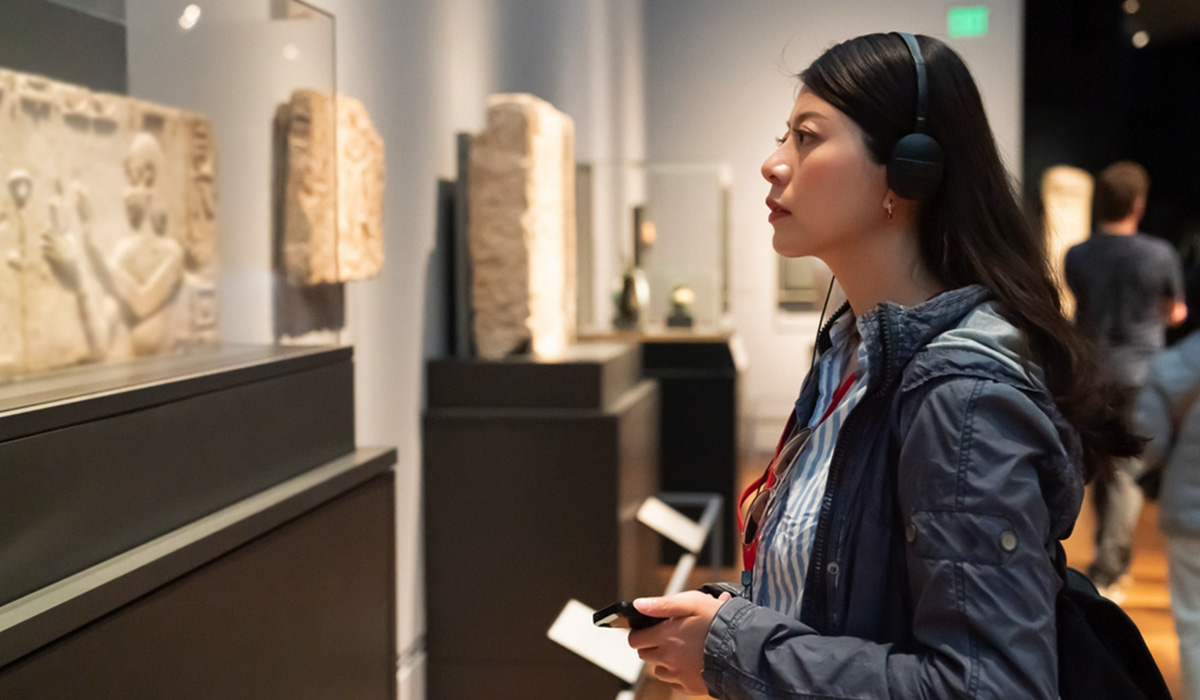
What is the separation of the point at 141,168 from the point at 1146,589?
5.53 meters

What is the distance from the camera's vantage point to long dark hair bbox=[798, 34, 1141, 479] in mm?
1418

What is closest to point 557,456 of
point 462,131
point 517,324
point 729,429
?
point 517,324

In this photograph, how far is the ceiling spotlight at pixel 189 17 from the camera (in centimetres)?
212

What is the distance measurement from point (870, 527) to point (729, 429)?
4.88 metres

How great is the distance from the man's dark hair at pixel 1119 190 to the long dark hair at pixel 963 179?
4475 millimetres

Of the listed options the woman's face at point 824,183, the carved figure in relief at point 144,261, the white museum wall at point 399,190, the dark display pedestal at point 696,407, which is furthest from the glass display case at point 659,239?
the woman's face at point 824,183

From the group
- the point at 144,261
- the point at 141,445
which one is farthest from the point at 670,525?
the point at 141,445

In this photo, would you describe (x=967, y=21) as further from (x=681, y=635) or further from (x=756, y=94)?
(x=681, y=635)

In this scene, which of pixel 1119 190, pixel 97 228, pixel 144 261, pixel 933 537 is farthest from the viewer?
pixel 1119 190

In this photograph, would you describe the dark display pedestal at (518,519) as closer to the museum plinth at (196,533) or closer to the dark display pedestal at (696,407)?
the museum plinth at (196,533)

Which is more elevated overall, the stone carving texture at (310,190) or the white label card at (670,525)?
the stone carving texture at (310,190)

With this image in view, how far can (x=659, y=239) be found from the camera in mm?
6859

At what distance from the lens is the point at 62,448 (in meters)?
1.54

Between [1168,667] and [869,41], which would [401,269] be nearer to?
[869,41]
